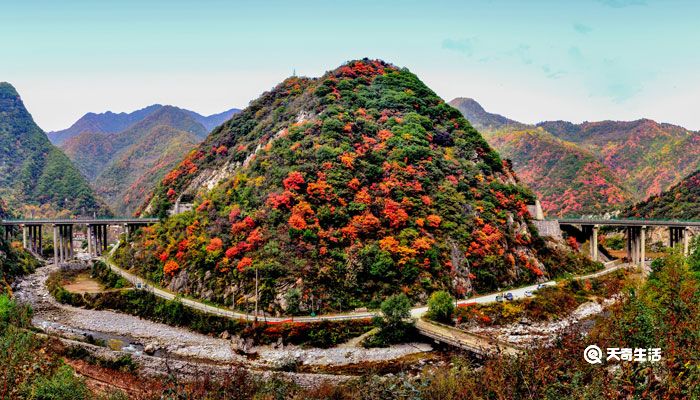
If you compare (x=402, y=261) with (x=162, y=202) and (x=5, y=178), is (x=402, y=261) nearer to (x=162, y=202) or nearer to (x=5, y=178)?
(x=162, y=202)

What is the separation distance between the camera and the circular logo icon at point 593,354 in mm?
16111

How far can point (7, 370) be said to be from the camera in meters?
21.9

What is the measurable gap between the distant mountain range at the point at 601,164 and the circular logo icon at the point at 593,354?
353 feet

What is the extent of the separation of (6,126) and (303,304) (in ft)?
498

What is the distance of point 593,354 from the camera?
16.6 metres

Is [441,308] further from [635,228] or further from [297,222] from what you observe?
[635,228]

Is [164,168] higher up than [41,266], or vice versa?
[164,168]

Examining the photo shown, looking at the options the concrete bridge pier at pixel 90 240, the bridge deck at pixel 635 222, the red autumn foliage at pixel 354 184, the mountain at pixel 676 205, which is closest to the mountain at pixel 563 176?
the mountain at pixel 676 205

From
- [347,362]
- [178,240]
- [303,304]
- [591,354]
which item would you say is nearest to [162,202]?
[178,240]

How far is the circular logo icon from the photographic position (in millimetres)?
16111

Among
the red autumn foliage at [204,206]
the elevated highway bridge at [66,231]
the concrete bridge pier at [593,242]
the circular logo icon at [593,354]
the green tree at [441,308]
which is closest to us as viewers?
the circular logo icon at [593,354]

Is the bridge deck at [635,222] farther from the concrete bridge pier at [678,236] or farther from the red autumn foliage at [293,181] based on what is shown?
the red autumn foliage at [293,181]

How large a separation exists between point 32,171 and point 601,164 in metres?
156

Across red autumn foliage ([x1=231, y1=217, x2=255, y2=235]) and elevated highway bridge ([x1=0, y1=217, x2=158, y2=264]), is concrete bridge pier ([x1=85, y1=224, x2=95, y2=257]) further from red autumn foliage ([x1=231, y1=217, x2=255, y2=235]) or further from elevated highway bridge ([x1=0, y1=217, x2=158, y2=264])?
red autumn foliage ([x1=231, y1=217, x2=255, y2=235])
